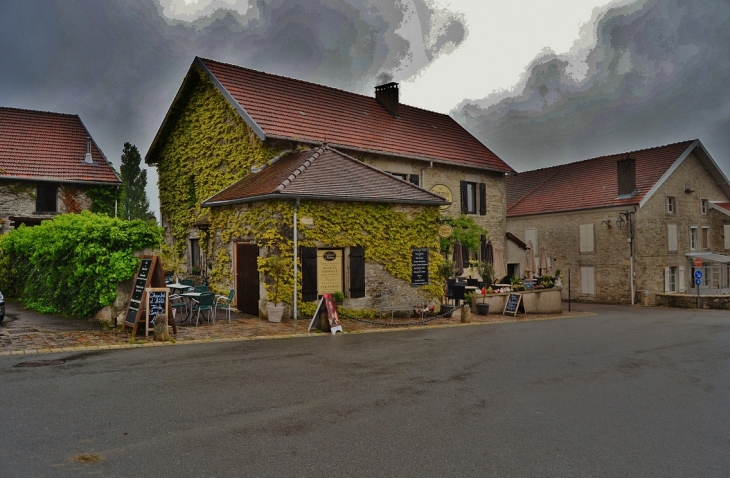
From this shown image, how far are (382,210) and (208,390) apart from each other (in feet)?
34.6

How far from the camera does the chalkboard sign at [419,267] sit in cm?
1795

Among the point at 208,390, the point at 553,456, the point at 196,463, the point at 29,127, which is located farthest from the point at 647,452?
the point at 29,127

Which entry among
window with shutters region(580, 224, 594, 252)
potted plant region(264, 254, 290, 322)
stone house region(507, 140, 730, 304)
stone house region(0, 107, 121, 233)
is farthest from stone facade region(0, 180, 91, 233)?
window with shutters region(580, 224, 594, 252)

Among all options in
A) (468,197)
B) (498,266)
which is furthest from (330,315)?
(468,197)

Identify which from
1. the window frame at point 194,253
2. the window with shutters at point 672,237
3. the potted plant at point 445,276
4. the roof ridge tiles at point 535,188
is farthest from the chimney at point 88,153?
the window with shutters at point 672,237

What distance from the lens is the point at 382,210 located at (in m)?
17.4

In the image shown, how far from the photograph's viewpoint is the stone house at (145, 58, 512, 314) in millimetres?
16234

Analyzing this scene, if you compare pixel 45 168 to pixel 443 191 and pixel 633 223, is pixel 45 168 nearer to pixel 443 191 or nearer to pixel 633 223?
pixel 443 191

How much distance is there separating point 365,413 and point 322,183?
1063 centimetres

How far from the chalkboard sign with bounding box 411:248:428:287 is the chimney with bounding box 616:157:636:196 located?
1815cm

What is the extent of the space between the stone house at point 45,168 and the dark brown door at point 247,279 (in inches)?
501

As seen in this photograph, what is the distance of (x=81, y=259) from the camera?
13320mm

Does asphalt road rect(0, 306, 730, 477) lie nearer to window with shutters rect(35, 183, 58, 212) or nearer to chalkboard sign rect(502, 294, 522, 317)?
chalkboard sign rect(502, 294, 522, 317)

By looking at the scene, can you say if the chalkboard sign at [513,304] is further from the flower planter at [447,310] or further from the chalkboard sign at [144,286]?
the chalkboard sign at [144,286]
